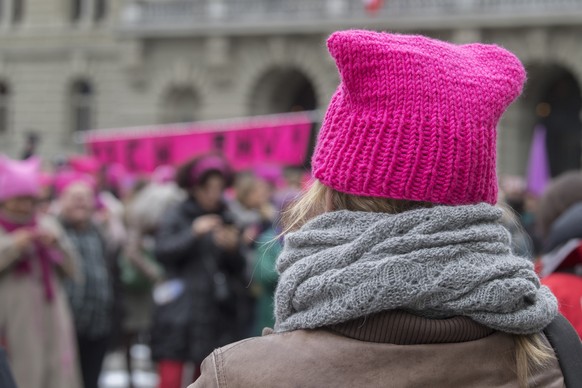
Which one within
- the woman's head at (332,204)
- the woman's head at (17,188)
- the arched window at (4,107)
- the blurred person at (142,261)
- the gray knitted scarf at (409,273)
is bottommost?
the arched window at (4,107)

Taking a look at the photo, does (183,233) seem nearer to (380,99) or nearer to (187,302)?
(187,302)

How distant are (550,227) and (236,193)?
18.0ft

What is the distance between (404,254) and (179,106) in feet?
86.9

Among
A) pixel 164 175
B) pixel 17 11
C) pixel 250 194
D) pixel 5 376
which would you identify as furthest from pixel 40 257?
pixel 17 11

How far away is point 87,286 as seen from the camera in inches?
275

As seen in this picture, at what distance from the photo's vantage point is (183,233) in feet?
21.3

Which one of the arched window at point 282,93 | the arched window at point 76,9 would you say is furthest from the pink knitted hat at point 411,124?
the arched window at point 76,9

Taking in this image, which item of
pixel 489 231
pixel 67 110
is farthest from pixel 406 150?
pixel 67 110

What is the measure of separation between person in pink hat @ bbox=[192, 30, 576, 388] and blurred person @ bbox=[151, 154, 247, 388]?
4552 mm

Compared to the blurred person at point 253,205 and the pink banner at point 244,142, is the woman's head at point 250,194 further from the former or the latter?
the pink banner at point 244,142

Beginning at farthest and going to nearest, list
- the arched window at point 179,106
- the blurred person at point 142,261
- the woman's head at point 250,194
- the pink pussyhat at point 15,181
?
the arched window at point 179,106 → the woman's head at point 250,194 → the blurred person at point 142,261 → the pink pussyhat at point 15,181

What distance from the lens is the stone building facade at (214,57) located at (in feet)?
76.2

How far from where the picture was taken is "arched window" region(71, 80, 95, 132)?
30.3 meters

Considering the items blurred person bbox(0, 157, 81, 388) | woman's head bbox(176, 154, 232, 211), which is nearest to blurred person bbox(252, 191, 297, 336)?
woman's head bbox(176, 154, 232, 211)
